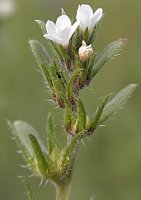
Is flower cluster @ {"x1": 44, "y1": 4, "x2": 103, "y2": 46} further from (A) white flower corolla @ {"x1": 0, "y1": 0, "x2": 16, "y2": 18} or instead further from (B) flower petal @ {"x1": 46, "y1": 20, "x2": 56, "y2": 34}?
(A) white flower corolla @ {"x1": 0, "y1": 0, "x2": 16, "y2": 18}

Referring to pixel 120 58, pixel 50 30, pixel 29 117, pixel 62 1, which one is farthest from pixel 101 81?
pixel 50 30

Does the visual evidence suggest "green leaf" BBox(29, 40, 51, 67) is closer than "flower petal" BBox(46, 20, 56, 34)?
No

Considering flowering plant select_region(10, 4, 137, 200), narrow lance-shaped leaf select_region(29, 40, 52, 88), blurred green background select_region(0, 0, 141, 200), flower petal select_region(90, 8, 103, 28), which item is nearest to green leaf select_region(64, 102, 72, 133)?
flowering plant select_region(10, 4, 137, 200)

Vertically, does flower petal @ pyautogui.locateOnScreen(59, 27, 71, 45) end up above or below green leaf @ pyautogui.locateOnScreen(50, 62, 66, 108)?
above

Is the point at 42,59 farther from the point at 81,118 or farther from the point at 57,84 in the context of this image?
the point at 81,118

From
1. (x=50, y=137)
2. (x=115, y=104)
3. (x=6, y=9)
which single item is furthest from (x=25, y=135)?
(x=6, y=9)

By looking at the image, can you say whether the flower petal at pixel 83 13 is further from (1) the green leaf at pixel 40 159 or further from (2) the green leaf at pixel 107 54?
(1) the green leaf at pixel 40 159

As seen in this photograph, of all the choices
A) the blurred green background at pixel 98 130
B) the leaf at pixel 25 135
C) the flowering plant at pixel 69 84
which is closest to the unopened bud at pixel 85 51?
the flowering plant at pixel 69 84
